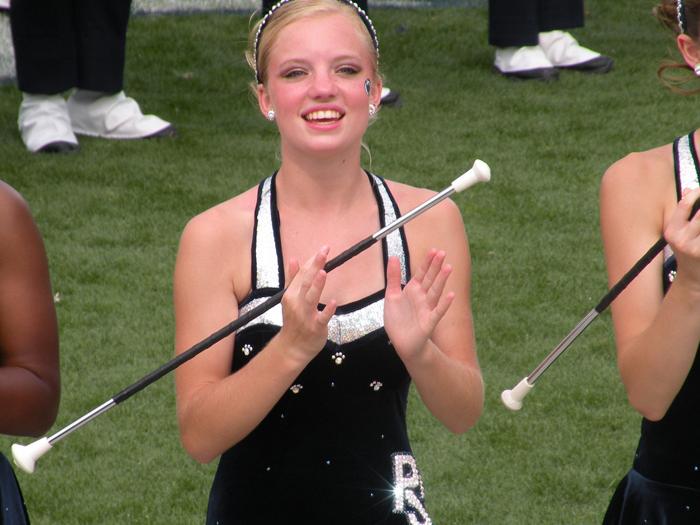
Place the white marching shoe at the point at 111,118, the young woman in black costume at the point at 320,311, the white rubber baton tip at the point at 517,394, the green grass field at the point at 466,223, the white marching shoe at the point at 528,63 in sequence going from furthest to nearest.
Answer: the white marching shoe at the point at 528,63, the white marching shoe at the point at 111,118, the green grass field at the point at 466,223, the young woman in black costume at the point at 320,311, the white rubber baton tip at the point at 517,394

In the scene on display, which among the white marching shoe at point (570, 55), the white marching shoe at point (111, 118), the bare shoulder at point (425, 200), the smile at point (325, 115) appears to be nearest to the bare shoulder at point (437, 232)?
the bare shoulder at point (425, 200)

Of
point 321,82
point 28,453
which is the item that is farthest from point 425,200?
point 28,453

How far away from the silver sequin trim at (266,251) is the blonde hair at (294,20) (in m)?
0.27

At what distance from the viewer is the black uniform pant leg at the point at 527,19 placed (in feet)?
25.7

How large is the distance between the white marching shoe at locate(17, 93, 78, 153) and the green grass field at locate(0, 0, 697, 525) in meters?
0.08

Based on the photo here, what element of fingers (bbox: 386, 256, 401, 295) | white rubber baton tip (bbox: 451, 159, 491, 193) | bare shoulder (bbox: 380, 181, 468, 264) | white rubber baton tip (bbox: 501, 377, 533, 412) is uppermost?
white rubber baton tip (bbox: 451, 159, 491, 193)

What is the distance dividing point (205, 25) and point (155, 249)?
3192 millimetres

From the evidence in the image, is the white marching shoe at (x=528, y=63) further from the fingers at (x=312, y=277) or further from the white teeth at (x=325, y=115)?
the fingers at (x=312, y=277)

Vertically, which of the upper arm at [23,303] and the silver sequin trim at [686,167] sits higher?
the silver sequin trim at [686,167]

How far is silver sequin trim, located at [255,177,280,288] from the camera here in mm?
2736

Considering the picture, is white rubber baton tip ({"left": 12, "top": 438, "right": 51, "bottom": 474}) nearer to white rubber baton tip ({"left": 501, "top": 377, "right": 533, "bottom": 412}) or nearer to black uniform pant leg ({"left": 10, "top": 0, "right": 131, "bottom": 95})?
white rubber baton tip ({"left": 501, "top": 377, "right": 533, "bottom": 412})

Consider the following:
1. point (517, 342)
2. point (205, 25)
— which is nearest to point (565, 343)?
point (517, 342)

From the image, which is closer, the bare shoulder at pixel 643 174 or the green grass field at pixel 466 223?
the bare shoulder at pixel 643 174

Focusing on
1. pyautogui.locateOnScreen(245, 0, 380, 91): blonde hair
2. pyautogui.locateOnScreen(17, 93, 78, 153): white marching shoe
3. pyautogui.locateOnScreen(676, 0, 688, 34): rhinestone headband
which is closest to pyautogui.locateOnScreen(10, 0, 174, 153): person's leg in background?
pyautogui.locateOnScreen(17, 93, 78, 153): white marching shoe
